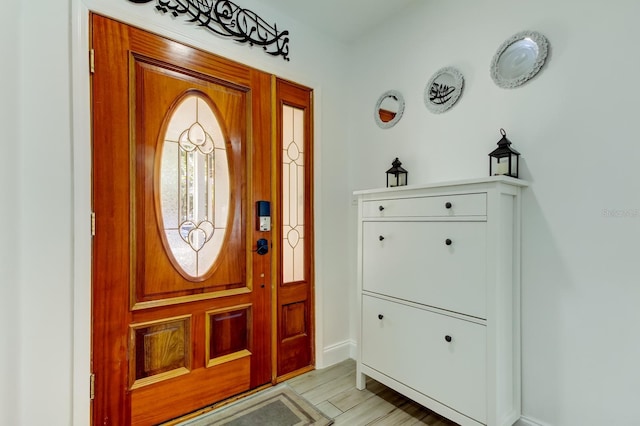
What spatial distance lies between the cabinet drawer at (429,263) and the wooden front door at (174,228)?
0.77 metres

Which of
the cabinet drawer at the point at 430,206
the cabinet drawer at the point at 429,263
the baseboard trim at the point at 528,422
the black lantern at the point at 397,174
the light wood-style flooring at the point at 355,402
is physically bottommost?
the light wood-style flooring at the point at 355,402

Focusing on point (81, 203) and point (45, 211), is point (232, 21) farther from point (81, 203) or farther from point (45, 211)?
point (45, 211)

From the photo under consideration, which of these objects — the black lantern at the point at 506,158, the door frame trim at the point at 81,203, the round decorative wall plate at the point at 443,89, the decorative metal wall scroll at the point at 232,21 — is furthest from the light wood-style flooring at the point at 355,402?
the decorative metal wall scroll at the point at 232,21

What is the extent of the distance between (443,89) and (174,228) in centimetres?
191

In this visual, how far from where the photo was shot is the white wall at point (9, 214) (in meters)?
1.26

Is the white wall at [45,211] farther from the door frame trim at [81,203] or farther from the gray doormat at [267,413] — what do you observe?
the gray doormat at [267,413]

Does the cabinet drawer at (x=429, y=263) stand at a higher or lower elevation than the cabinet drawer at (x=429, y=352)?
higher

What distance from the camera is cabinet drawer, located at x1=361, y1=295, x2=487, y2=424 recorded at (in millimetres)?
1431

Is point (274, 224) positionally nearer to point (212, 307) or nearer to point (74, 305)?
point (212, 307)

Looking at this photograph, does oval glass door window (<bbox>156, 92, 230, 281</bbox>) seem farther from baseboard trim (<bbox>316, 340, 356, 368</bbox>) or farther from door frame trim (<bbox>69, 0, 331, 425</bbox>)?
baseboard trim (<bbox>316, 340, 356, 368</bbox>)

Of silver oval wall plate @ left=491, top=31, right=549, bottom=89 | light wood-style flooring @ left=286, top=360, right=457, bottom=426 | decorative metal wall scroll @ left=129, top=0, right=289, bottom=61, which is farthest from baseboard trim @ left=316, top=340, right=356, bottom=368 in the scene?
decorative metal wall scroll @ left=129, top=0, right=289, bottom=61

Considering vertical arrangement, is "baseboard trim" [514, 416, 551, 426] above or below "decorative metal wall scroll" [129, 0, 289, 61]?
below

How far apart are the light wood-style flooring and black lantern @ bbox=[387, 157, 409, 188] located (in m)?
1.45

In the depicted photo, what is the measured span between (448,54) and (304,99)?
3.44 ft
